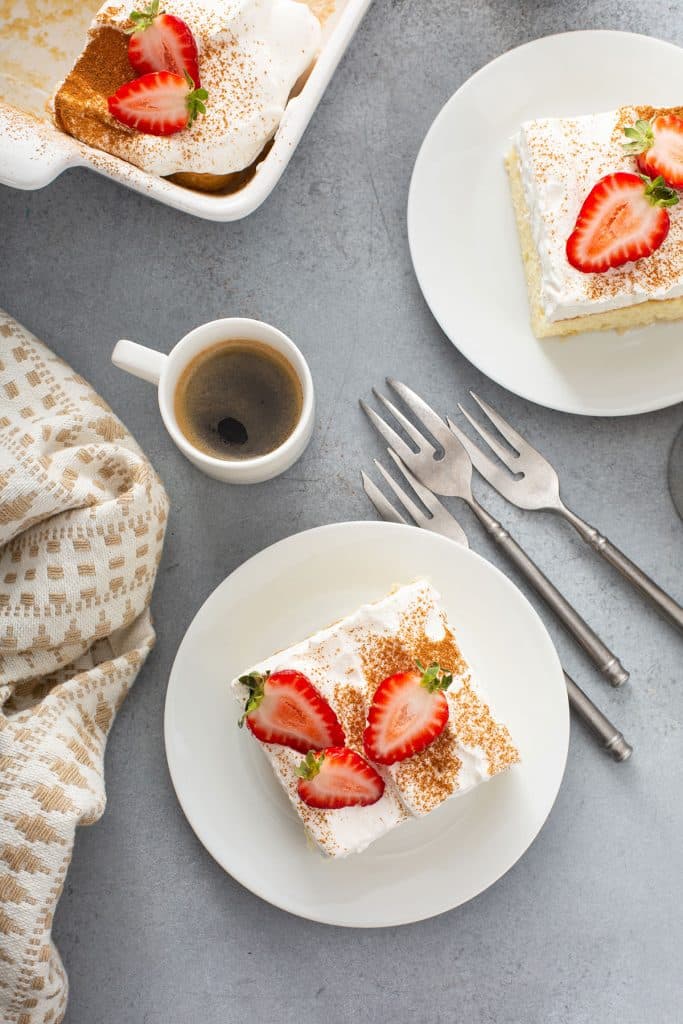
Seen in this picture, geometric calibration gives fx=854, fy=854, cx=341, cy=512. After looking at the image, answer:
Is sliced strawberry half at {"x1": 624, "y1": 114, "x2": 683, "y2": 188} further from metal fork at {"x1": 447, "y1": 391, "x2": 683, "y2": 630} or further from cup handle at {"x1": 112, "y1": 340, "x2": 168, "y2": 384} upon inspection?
cup handle at {"x1": 112, "y1": 340, "x2": 168, "y2": 384}

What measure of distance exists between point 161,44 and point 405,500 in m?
0.93

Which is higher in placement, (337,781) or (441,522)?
(441,522)

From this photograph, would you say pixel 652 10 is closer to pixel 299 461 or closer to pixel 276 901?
pixel 299 461

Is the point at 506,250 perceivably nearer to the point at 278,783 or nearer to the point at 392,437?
the point at 392,437

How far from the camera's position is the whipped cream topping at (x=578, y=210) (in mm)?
1591

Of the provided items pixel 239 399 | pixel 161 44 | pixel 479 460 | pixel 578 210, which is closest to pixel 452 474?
pixel 479 460

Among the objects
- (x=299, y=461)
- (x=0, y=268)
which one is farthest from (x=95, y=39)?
(x=299, y=461)

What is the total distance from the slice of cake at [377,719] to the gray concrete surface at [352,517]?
0.28 metres

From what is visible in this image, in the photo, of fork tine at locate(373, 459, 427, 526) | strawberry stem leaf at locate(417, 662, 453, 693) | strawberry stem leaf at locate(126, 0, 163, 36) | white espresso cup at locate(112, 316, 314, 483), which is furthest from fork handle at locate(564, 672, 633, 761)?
strawberry stem leaf at locate(126, 0, 163, 36)

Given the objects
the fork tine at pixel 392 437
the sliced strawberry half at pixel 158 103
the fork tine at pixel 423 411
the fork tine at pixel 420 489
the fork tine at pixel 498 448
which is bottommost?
the fork tine at pixel 420 489

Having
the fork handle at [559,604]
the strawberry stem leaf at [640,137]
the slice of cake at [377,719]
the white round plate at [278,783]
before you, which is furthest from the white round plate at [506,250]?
the slice of cake at [377,719]

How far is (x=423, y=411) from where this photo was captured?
5.65 feet

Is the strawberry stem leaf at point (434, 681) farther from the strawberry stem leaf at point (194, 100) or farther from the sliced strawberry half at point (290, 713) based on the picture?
the strawberry stem leaf at point (194, 100)

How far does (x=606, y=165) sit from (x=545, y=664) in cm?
95
